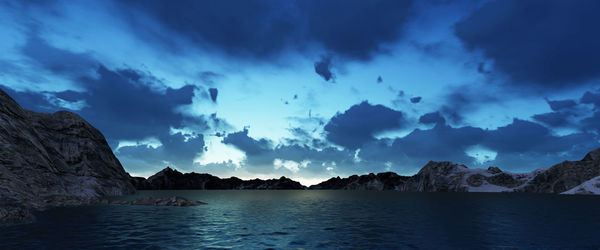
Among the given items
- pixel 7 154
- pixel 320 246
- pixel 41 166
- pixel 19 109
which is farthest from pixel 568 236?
pixel 19 109

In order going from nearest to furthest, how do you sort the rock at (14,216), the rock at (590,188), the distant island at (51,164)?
1. the rock at (14,216)
2. the distant island at (51,164)
3. the rock at (590,188)

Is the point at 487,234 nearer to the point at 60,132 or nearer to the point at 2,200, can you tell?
the point at 2,200

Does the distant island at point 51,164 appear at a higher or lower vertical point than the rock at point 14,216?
higher

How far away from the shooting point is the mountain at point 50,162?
48641mm

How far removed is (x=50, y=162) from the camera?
8044 cm

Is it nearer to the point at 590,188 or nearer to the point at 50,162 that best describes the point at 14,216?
the point at 50,162

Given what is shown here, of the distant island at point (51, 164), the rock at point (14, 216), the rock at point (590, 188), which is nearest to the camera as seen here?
the rock at point (14, 216)

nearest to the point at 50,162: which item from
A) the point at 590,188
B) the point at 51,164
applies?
the point at 51,164

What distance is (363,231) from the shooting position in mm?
28891

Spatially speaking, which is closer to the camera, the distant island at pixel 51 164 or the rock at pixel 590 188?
the distant island at pixel 51 164

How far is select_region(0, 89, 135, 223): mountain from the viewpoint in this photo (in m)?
48.6

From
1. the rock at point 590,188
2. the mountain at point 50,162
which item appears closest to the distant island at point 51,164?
the mountain at point 50,162

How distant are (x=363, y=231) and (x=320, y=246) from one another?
8242mm

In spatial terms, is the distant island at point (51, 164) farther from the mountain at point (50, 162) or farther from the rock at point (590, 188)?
the rock at point (590, 188)
